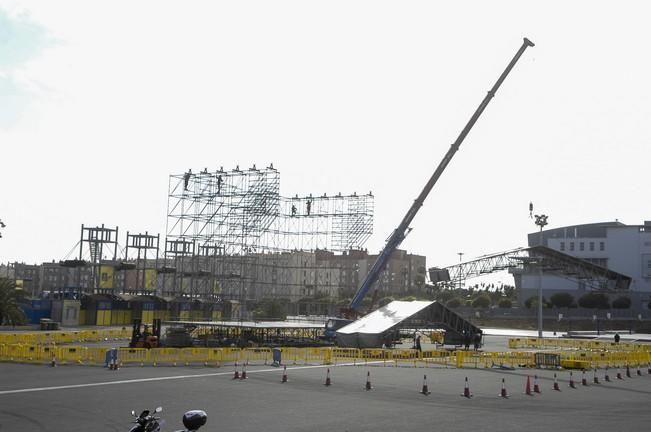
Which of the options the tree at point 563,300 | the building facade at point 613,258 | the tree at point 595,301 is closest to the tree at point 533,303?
the tree at point 563,300

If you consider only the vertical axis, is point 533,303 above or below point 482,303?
above

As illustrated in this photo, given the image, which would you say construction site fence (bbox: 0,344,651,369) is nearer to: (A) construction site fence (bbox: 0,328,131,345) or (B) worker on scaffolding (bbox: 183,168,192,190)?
(A) construction site fence (bbox: 0,328,131,345)

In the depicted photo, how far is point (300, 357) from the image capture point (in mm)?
37500

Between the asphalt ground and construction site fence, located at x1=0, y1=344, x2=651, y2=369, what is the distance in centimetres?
261

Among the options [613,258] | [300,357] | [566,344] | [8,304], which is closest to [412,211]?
[566,344]

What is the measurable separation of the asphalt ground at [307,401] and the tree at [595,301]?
6560 centimetres

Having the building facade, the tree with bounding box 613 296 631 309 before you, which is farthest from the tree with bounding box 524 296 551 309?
the tree with bounding box 613 296 631 309

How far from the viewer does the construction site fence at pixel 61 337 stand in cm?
4172

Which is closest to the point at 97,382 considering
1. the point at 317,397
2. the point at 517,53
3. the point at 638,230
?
the point at 317,397

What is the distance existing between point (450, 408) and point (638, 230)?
316 feet

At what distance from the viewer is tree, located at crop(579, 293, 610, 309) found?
92188 mm

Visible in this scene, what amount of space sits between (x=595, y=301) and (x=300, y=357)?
220 ft

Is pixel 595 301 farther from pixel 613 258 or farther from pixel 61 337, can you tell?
pixel 61 337

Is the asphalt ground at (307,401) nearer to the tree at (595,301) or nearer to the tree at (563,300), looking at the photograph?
the tree at (595,301)
